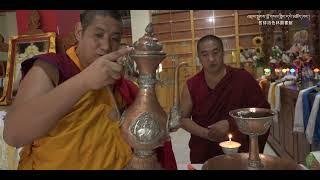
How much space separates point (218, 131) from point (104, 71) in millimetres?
963

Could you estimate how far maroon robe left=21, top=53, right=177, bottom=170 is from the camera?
85 centimetres

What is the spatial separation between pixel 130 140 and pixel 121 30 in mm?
290

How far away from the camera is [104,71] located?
67 cm

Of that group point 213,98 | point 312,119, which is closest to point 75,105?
point 213,98

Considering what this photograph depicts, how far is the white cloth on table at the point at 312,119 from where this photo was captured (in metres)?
2.14

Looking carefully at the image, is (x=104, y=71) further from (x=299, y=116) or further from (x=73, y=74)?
(x=299, y=116)

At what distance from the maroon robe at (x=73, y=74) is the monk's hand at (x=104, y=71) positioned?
7.2 inches

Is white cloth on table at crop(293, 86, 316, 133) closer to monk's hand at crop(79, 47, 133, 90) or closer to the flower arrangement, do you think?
monk's hand at crop(79, 47, 133, 90)

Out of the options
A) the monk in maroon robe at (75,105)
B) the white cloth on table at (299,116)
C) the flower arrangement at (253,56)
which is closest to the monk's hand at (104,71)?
the monk in maroon robe at (75,105)

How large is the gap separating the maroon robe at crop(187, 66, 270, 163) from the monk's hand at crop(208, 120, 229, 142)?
0.38 feet

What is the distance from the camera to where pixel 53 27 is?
1872 millimetres
